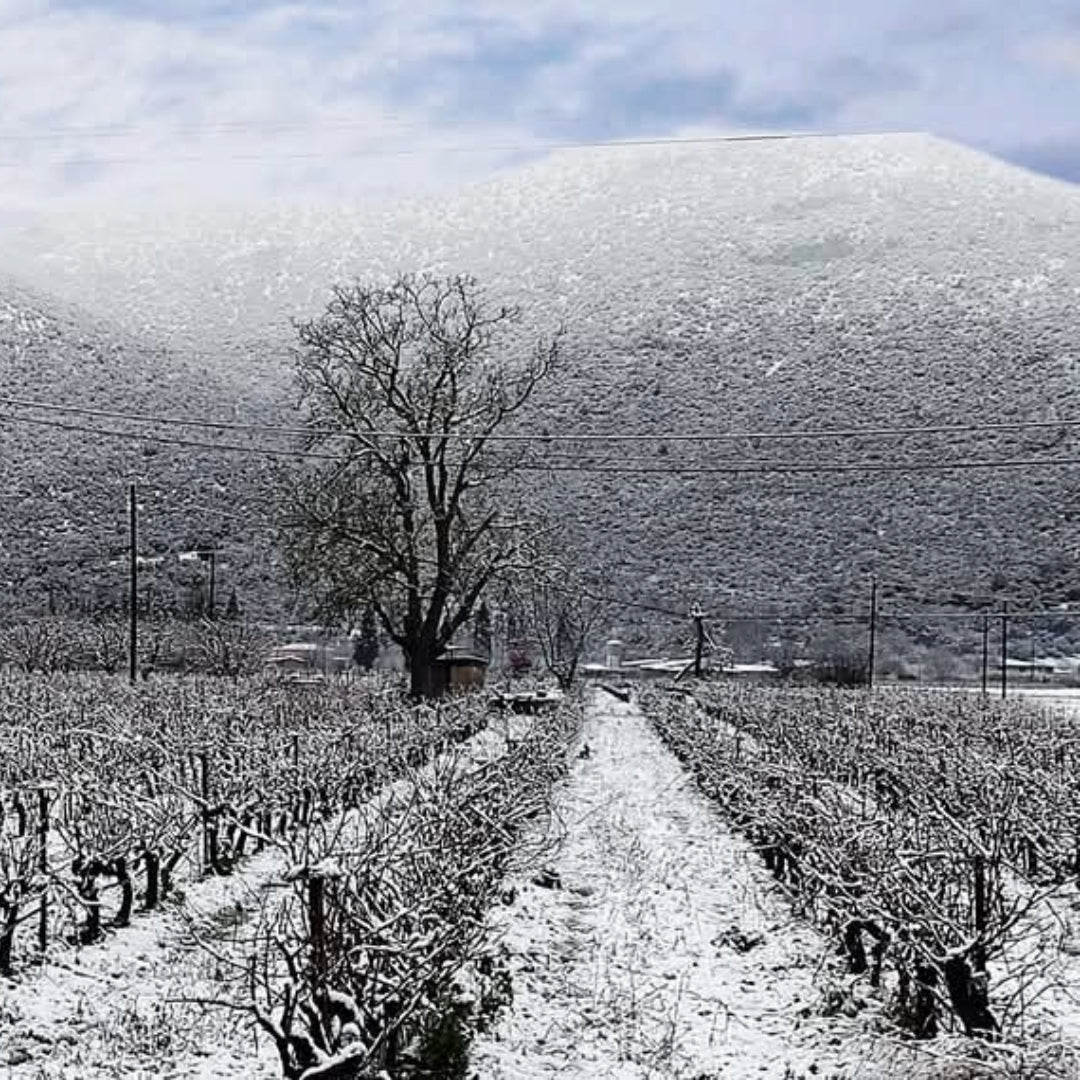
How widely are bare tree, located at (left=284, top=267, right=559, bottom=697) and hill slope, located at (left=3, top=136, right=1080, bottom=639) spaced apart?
23717 mm

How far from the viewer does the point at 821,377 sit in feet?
263

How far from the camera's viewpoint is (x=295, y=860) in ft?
26.0

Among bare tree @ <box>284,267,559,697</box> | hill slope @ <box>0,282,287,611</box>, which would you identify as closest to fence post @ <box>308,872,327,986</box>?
bare tree @ <box>284,267,559,697</box>

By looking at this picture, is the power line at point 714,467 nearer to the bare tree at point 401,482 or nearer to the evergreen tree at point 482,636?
the evergreen tree at point 482,636

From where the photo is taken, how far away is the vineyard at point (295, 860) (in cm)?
719

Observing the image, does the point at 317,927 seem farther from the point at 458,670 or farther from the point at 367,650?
the point at 367,650

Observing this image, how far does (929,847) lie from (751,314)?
84107 millimetres

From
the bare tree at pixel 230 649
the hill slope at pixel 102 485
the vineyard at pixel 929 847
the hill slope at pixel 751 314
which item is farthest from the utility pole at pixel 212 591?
the vineyard at pixel 929 847

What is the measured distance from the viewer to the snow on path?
344 inches

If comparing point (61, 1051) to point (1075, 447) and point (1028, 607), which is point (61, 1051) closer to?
point (1028, 607)

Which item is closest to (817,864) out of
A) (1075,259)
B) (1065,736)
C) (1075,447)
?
(1065,736)

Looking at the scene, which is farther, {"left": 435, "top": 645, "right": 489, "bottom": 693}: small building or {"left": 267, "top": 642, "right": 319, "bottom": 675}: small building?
{"left": 267, "top": 642, "right": 319, "bottom": 675}: small building

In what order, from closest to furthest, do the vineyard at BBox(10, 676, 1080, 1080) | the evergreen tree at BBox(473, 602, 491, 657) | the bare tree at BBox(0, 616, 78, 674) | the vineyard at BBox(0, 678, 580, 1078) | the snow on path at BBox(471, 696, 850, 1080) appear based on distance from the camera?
1. the vineyard at BBox(0, 678, 580, 1078)
2. the vineyard at BBox(10, 676, 1080, 1080)
3. the snow on path at BBox(471, 696, 850, 1080)
4. the bare tree at BBox(0, 616, 78, 674)
5. the evergreen tree at BBox(473, 602, 491, 657)

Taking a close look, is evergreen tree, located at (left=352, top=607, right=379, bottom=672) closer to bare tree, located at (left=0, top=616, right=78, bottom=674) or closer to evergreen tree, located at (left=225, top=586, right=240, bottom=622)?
evergreen tree, located at (left=225, top=586, right=240, bottom=622)
